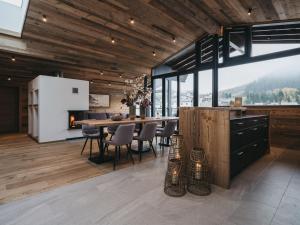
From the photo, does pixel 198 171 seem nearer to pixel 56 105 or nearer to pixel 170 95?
pixel 56 105

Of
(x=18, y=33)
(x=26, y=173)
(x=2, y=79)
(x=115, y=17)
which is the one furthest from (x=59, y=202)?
(x=2, y=79)

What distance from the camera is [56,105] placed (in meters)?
6.03

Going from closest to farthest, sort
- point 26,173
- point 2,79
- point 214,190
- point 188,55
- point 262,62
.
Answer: point 214,190 → point 26,173 → point 262,62 → point 2,79 → point 188,55

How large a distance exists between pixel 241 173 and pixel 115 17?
15.2ft

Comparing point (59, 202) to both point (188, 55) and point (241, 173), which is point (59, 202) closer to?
point (241, 173)

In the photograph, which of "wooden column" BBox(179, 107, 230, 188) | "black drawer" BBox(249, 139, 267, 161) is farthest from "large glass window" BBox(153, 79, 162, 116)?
"wooden column" BBox(179, 107, 230, 188)

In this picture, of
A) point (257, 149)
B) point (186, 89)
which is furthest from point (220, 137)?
point (186, 89)

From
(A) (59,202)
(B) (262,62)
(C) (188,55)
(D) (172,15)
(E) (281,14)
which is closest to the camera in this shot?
(A) (59,202)

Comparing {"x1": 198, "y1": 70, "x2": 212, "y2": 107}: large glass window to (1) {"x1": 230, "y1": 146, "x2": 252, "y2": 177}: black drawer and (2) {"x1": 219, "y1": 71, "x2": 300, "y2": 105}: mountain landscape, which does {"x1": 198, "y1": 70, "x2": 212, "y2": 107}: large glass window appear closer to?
(2) {"x1": 219, "y1": 71, "x2": 300, "y2": 105}: mountain landscape

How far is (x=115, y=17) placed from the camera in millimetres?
4547

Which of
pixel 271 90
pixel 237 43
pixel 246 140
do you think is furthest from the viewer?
pixel 237 43

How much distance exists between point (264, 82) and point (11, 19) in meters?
7.53

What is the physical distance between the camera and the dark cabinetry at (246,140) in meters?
2.71

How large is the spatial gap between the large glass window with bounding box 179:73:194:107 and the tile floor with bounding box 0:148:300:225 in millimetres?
4410
